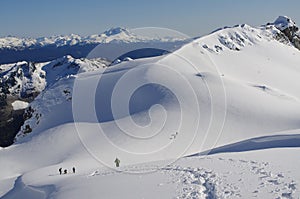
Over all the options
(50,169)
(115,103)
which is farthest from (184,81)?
(50,169)

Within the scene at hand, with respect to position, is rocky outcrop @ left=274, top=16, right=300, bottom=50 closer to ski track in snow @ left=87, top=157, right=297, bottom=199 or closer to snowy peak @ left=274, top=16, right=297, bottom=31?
snowy peak @ left=274, top=16, right=297, bottom=31

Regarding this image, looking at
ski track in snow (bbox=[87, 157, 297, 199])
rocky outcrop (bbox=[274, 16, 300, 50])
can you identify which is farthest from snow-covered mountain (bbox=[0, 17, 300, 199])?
rocky outcrop (bbox=[274, 16, 300, 50])

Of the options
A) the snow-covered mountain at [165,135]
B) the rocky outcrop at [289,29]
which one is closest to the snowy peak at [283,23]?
the rocky outcrop at [289,29]

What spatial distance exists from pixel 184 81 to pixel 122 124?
10858 mm

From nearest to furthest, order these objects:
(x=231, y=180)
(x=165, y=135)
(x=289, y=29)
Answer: (x=231, y=180), (x=165, y=135), (x=289, y=29)

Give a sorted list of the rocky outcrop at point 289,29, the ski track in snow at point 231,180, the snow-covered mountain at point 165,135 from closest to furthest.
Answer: the ski track in snow at point 231,180, the snow-covered mountain at point 165,135, the rocky outcrop at point 289,29

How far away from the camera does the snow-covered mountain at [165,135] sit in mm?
16469

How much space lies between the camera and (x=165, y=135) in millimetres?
33875

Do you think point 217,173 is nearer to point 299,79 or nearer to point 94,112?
point 94,112

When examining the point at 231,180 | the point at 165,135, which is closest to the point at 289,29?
the point at 165,135

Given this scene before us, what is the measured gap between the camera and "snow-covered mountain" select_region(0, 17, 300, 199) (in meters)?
16.5

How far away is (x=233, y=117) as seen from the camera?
121 ft

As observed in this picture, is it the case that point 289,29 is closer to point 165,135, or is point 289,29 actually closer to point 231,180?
point 165,135

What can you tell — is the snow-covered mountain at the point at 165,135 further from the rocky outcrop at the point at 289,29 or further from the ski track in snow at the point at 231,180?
the rocky outcrop at the point at 289,29
